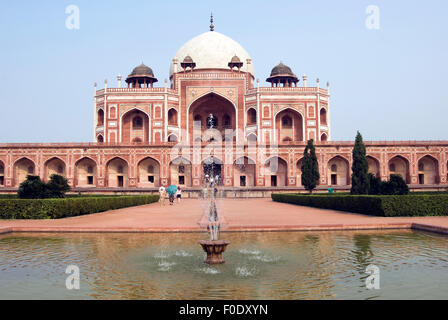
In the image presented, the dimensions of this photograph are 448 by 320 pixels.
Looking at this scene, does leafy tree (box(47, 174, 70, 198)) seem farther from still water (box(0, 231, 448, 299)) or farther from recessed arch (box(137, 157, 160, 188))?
recessed arch (box(137, 157, 160, 188))

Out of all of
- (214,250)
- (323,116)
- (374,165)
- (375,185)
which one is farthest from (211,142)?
(214,250)

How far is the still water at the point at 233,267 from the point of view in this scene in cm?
437

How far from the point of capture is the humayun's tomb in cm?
3164

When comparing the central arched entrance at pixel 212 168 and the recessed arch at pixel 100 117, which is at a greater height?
the recessed arch at pixel 100 117

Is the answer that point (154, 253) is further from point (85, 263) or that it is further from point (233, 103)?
point (233, 103)

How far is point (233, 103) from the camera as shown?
37.2 metres

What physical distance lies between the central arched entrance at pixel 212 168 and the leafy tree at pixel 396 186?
18.6m

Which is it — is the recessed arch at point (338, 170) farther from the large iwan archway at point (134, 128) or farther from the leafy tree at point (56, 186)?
the leafy tree at point (56, 186)

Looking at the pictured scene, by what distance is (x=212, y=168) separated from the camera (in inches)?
1284

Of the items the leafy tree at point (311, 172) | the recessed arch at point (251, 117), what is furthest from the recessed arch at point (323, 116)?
the leafy tree at point (311, 172)

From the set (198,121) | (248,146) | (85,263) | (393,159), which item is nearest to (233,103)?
(198,121)

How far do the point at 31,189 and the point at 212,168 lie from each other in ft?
66.6

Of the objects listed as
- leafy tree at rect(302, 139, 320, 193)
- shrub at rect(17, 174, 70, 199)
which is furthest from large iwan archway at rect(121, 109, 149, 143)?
shrub at rect(17, 174, 70, 199)
